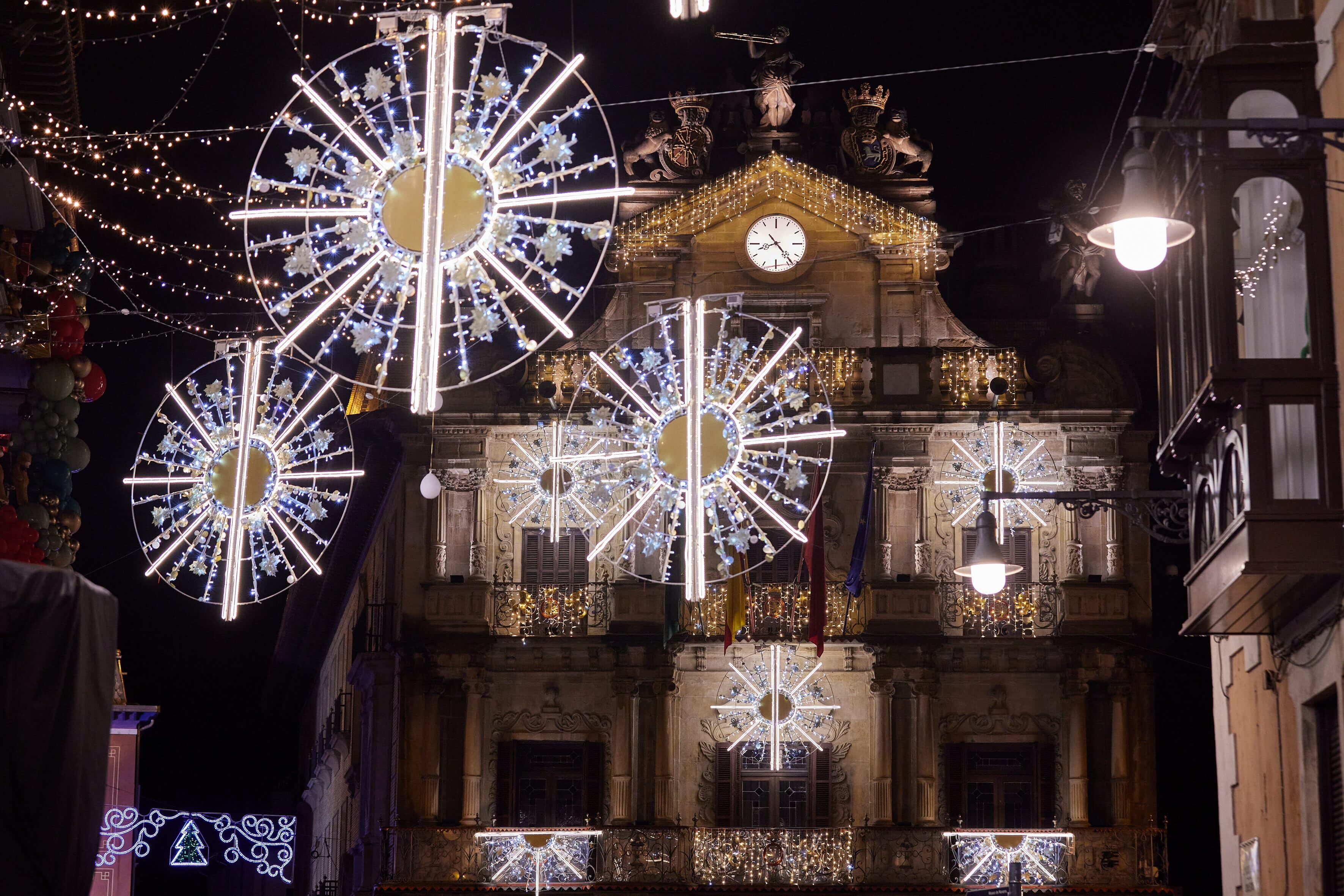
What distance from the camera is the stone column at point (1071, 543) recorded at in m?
29.7

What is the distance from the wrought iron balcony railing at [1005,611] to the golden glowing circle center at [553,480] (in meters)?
5.54

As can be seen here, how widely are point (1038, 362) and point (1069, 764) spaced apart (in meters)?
5.81

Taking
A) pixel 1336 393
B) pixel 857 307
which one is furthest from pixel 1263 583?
pixel 857 307

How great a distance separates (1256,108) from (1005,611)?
15.9 meters

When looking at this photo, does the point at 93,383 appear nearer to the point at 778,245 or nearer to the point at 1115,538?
the point at 778,245

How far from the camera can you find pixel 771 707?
29469mm

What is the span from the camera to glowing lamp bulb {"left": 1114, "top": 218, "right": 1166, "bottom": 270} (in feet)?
38.2

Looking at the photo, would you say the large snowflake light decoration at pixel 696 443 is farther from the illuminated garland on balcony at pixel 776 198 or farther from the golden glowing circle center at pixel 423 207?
the golden glowing circle center at pixel 423 207

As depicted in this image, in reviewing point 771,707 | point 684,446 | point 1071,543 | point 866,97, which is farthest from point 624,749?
point 866,97

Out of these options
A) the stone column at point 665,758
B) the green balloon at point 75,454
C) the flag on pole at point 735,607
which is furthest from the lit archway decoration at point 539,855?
the green balloon at point 75,454

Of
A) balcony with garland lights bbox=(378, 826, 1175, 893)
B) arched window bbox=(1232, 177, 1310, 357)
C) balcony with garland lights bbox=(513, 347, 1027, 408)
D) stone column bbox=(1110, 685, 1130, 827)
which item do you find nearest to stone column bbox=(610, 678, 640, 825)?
balcony with garland lights bbox=(378, 826, 1175, 893)

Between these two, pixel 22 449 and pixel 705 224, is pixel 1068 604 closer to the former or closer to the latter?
pixel 705 224

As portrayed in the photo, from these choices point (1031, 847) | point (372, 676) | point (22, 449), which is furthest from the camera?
point (372, 676)

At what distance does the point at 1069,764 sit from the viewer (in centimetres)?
2917
